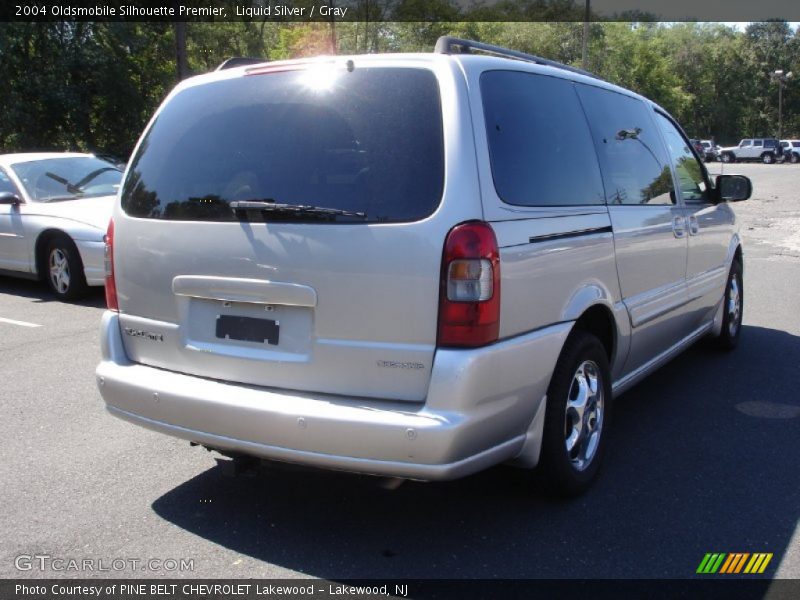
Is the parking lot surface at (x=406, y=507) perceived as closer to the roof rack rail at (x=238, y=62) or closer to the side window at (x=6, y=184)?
the roof rack rail at (x=238, y=62)

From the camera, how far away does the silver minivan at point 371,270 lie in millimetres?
2930

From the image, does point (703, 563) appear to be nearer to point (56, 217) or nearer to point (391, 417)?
point (391, 417)

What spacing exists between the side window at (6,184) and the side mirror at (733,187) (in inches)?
303

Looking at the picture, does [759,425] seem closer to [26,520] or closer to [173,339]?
[173,339]

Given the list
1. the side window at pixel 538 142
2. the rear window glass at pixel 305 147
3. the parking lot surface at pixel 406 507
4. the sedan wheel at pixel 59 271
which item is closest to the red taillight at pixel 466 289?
the rear window glass at pixel 305 147

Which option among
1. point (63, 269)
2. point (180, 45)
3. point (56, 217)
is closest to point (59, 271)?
point (63, 269)

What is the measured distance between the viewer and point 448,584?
9.79 feet

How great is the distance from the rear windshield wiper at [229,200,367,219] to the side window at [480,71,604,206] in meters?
0.62

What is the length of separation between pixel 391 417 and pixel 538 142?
1451 millimetres

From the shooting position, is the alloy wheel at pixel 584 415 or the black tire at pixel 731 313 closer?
the alloy wheel at pixel 584 415

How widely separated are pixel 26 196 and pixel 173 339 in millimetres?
6778

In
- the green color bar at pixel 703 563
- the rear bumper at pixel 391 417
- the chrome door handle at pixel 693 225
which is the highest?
the chrome door handle at pixel 693 225

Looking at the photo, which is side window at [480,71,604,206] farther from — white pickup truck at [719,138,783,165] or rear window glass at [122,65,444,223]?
white pickup truck at [719,138,783,165]

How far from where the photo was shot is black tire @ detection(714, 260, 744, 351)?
6.26 metres
